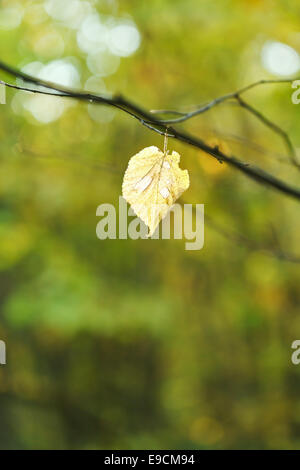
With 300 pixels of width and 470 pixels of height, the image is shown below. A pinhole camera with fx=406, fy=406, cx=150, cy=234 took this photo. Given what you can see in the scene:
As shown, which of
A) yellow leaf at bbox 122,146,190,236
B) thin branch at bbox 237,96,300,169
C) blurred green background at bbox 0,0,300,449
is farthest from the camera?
blurred green background at bbox 0,0,300,449

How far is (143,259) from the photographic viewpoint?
4.06m

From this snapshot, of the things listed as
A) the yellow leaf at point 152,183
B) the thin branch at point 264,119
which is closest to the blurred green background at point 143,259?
the thin branch at point 264,119

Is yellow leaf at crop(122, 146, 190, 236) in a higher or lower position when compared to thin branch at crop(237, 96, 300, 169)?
lower

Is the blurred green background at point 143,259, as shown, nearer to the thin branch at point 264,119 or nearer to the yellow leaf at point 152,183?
the thin branch at point 264,119

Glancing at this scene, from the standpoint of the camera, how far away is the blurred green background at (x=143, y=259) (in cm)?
227

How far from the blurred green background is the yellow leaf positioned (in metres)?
0.80

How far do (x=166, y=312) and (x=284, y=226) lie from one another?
1.57 meters

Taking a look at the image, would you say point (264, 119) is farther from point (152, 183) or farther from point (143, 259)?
point (143, 259)

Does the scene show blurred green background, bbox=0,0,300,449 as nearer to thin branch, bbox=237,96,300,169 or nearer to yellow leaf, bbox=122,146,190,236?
thin branch, bbox=237,96,300,169

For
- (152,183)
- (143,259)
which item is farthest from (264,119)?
→ (143,259)

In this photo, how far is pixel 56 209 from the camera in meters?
3.36

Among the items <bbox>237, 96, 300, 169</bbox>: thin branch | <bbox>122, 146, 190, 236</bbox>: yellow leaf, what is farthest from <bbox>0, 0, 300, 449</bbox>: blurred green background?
<bbox>122, 146, 190, 236</bbox>: yellow leaf

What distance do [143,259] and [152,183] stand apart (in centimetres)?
344

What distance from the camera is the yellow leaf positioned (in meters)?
0.62
